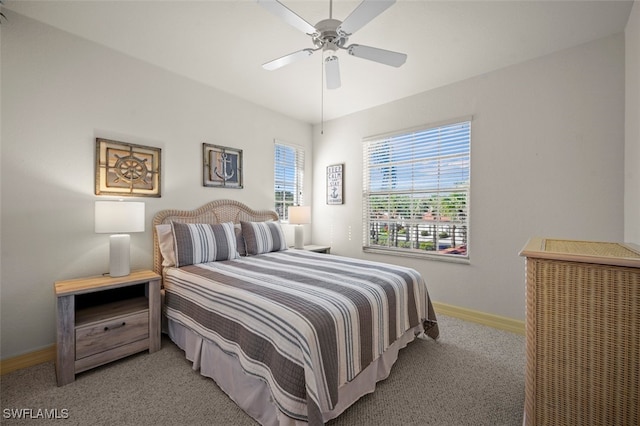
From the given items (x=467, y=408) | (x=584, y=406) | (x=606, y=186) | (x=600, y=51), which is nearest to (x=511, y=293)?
(x=606, y=186)

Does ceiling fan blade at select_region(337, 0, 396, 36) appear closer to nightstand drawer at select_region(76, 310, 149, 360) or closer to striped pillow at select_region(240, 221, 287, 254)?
striped pillow at select_region(240, 221, 287, 254)

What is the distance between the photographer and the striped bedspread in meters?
1.38

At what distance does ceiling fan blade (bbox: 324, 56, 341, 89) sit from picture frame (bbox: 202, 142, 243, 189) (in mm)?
1799

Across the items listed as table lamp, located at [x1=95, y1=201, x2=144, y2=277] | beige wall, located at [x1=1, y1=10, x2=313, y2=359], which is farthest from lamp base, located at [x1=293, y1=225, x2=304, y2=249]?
table lamp, located at [x1=95, y1=201, x2=144, y2=277]

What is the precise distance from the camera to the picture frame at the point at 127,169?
8.45 ft

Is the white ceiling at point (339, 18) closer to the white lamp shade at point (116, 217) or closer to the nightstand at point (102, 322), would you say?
the white lamp shade at point (116, 217)

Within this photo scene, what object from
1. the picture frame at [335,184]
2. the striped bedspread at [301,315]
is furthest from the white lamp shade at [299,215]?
the striped bedspread at [301,315]

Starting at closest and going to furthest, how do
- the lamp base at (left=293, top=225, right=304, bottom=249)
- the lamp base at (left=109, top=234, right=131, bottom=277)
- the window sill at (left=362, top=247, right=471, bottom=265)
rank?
the lamp base at (left=109, top=234, right=131, bottom=277), the window sill at (left=362, top=247, right=471, bottom=265), the lamp base at (left=293, top=225, right=304, bottom=249)

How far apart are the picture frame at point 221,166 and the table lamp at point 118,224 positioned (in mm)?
1134

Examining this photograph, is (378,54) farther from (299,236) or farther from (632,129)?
(299,236)

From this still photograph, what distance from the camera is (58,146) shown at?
236 centimetres

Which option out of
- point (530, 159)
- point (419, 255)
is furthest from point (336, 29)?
point (419, 255)

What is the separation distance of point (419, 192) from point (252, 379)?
2.93m

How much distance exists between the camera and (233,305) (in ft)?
5.96
